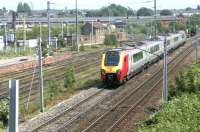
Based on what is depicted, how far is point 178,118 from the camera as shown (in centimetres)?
1655

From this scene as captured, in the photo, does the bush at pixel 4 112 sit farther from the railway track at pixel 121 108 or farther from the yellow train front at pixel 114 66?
the yellow train front at pixel 114 66

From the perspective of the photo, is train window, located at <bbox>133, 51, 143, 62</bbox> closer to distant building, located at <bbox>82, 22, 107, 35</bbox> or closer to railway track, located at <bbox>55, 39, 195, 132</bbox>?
railway track, located at <bbox>55, 39, 195, 132</bbox>

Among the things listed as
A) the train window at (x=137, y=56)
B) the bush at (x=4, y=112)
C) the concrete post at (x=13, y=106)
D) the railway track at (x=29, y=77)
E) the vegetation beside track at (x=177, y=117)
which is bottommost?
the railway track at (x=29, y=77)

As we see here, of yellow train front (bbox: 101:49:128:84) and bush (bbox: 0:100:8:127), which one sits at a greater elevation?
yellow train front (bbox: 101:49:128:84)

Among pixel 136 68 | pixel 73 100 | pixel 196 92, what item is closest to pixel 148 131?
pixel 196 92

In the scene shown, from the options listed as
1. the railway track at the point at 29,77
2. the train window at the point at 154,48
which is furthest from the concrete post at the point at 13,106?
the train window at the point at 154,48

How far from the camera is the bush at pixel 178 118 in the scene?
567 inches

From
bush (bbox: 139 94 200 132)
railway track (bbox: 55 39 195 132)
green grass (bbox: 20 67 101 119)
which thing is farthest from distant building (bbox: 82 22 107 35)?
bush (bbox: 139 94 200 132)

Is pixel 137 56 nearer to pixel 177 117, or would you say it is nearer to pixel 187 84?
pixel 187 84

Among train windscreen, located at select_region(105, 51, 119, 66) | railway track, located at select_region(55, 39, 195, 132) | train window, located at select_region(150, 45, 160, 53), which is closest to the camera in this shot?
railway track, located at select_region(55, 39, 195, 132)

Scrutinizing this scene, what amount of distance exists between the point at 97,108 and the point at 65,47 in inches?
2548

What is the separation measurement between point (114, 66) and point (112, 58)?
83 centimetres

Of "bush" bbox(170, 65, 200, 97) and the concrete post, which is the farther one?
"bush" bbox(170, 65, 200, 97)

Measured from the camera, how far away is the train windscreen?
3378cm
